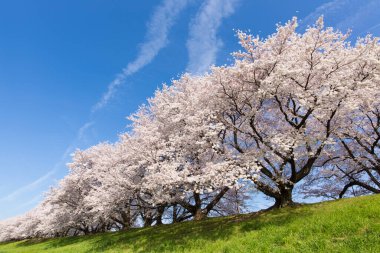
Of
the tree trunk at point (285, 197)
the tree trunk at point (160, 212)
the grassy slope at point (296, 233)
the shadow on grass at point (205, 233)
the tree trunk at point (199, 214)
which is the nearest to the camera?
the grassy slope at point (296, 233)

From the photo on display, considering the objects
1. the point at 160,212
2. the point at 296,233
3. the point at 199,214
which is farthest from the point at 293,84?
the point at 160,212

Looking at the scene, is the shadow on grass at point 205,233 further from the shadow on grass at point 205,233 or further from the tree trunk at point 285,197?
the tree trunk at point 285,197

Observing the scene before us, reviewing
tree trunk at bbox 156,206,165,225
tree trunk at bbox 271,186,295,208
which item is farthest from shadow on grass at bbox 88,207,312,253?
tree trunk at bbox 156,206,165,225

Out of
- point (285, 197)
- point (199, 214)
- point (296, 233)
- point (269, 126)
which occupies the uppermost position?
point (269, 126)

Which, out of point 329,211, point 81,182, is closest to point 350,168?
point 329,211

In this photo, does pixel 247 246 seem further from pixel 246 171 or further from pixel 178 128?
pixel 178 128

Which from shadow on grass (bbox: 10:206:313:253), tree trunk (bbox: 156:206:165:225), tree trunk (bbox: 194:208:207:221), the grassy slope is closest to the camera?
the grassy slope

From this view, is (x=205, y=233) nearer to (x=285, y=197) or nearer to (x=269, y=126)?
(x=285, y=197)

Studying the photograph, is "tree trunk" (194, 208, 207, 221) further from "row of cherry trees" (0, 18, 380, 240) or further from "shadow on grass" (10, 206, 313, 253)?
"shadow on grass" (10, 206, 313, 253)

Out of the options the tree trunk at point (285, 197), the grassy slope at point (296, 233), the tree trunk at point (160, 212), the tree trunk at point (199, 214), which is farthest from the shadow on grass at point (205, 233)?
the tree trunk at point (160, 212)

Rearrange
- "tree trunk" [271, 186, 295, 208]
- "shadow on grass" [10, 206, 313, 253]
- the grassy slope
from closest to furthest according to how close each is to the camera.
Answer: the grassy slope
"shadow on grass" [10, 206, 313, 253]
"tree trunk" [271, 186, 295, 208]

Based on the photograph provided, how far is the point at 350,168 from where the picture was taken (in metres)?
28.5

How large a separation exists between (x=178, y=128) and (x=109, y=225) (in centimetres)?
3091

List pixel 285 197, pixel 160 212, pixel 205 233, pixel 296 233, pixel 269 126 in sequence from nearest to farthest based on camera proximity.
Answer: pixel 296 233 < pixel 205 233 < pixel 285 197 < pixel 269 126 < pixel 160 212
